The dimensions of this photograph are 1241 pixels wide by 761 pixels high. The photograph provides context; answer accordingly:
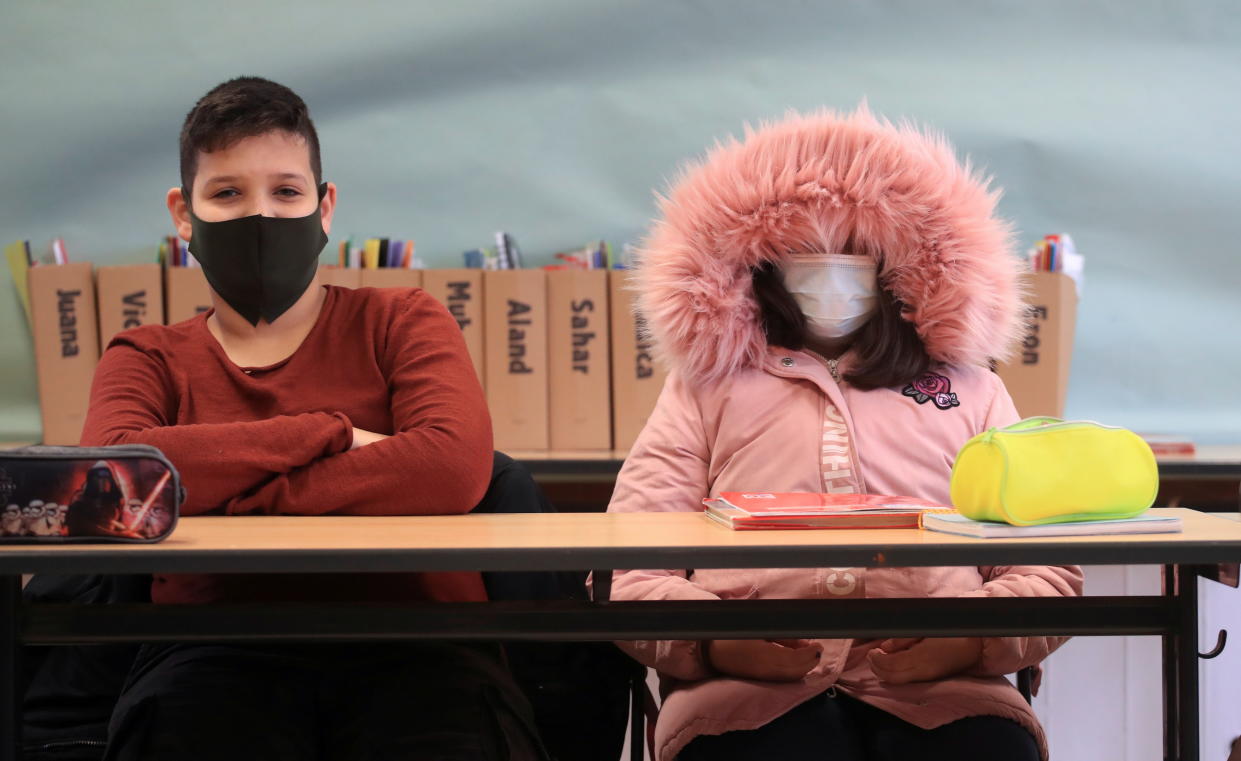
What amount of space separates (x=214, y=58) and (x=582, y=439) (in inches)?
51.1

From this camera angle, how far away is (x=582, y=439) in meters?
2.59

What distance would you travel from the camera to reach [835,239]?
5.39 ft

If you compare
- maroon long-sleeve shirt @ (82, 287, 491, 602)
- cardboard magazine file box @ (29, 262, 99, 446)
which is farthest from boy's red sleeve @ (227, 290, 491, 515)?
cardboard magazine file box @ (29, 262, 99, 446)

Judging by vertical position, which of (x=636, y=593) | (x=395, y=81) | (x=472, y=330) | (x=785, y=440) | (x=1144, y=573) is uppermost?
(x=395, y=81)

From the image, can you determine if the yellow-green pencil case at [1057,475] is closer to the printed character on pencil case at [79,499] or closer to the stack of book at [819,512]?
the stack of book at [819,512]

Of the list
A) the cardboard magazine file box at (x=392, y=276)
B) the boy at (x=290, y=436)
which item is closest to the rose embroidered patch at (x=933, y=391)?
the boy at (x=290, y=436)

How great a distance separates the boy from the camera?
1320mm

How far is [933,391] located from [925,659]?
0.38 metres

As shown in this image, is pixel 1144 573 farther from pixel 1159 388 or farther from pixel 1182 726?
pixel 1182 726

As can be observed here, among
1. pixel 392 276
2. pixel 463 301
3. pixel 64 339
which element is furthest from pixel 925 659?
pixel 64 339

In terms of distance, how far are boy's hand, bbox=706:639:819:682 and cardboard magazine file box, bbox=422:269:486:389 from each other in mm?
1241

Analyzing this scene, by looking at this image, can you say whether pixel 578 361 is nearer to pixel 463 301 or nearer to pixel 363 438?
pixel 463 301

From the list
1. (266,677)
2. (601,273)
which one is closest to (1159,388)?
(601,273)

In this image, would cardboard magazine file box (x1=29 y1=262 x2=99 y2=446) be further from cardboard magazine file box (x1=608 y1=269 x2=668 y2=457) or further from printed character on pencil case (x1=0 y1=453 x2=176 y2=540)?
printed character on pencil case (x1=0 y1=453 x2=176 y2=540)
